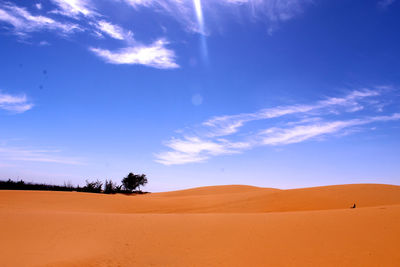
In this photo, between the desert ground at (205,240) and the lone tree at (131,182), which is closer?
the desert ground at (205,240)

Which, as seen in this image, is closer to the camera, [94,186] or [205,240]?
[205,240]

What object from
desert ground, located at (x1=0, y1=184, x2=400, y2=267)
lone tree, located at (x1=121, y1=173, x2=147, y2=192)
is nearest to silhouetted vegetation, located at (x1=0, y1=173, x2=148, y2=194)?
lone tree, located at (x1=121, y1=173, x2=147, y2=192)

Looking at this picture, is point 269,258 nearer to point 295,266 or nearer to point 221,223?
point 295,266

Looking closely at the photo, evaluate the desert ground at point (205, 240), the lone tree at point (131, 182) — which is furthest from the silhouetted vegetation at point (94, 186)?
the desert ground at point (205, 240)

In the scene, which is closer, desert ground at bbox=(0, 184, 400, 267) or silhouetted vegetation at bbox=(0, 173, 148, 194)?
desert ground at bbox=(0, 184, 400, 267)

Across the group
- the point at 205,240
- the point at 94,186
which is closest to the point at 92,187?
the point at 94,186

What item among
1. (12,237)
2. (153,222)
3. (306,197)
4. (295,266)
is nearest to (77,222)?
(12,237)

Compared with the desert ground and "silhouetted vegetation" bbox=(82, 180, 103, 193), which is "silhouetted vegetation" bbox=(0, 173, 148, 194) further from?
the desert ground

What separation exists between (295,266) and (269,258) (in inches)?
23.9

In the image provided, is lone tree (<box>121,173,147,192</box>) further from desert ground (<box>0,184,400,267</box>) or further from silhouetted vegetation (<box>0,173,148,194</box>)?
desert ground (<box>0,184,400,267</box>)

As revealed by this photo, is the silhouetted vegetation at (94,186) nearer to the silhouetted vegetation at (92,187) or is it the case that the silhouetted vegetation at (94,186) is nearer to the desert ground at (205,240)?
the silhouetted vegetation at (92,187)

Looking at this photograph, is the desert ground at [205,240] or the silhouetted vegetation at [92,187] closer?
the desert ground at [205,240]

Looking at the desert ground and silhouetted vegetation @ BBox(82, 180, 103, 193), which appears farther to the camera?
silhouetted vegetation @ BBox(82, 180, 103, 193)

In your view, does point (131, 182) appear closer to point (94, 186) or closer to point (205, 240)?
point (94, 186)
